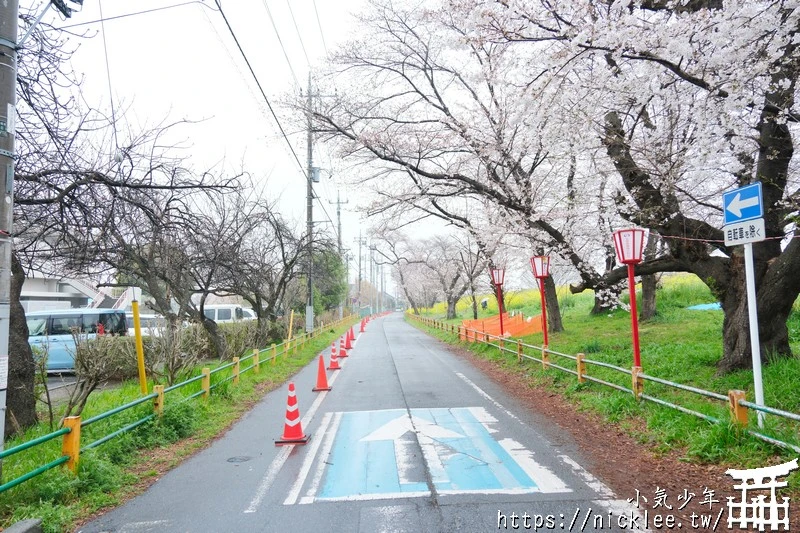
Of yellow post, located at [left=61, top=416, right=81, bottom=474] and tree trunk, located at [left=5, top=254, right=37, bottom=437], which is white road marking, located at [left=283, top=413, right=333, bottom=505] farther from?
tree trunk, located at [left=5, top=254, right=37, bottom=437]

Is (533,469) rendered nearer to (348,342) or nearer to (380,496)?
(380,496)

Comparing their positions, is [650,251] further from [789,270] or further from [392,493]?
[392,493]

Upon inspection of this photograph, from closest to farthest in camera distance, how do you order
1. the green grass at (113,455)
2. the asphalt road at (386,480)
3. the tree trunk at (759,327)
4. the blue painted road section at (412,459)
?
the asphalt road at (386,480) → the green grass at (113,455) → the blue painted road section at (412,459) → the tree trunk at (759,327)

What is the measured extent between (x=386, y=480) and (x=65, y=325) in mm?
17824

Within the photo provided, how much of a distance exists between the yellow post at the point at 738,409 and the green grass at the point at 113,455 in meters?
6.71

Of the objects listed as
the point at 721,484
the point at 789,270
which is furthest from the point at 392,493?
the point at 789,270

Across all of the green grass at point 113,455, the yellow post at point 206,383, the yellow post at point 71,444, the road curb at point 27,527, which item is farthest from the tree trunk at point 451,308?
the road curb at point 27,527

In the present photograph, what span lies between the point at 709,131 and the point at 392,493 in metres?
7.39

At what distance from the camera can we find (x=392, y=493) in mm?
5078

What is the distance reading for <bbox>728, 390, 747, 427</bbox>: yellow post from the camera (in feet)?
18.7

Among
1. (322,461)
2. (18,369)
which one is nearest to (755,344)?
(322,461)

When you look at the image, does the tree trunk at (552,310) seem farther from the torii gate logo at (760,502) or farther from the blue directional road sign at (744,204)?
the torii gate logo at (760,502)

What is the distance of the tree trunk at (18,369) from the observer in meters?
7.59

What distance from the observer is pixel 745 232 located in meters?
5.78
